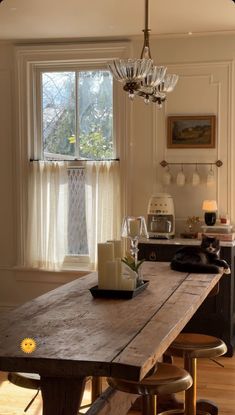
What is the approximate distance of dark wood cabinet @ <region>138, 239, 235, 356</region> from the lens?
193 inches

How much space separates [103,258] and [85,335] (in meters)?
0.73

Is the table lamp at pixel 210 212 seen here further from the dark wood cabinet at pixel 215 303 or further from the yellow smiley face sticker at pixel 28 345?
the yellow smiley face sticker at pixel 28 345

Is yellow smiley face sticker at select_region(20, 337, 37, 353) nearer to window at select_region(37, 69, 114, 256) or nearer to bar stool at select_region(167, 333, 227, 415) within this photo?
bar stool at select_region(167, 333, 227, 415)

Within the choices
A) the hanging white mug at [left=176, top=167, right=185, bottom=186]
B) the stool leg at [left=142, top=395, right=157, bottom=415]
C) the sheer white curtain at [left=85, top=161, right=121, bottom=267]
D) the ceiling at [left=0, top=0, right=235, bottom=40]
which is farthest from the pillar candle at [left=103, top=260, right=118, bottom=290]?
the sheer white curtain at [left=85, top=161, right=121, bottom=267]

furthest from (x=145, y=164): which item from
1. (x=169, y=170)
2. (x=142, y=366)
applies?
(x=142, y=366)

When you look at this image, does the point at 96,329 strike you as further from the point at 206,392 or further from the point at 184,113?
the point at 184,113

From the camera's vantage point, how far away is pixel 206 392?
4.06 metres

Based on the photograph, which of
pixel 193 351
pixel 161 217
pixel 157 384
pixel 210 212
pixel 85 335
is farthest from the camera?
pixel 161 217

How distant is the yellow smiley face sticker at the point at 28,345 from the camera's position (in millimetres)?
1932

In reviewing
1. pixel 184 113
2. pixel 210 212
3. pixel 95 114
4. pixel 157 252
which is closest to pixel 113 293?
pixel 157 252

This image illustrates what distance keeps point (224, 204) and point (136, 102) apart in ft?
3.97

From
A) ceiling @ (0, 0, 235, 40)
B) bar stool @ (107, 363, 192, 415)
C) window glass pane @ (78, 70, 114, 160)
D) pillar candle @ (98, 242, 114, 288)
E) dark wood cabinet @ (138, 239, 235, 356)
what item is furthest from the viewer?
window glass pane @ (78, 70, 114, 160)

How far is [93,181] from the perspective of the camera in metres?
5.66

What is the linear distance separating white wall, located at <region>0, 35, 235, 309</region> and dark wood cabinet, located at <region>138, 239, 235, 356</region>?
0.51 metres
